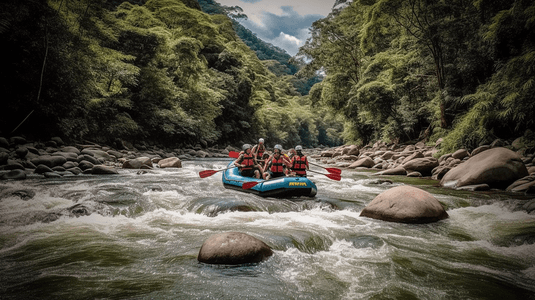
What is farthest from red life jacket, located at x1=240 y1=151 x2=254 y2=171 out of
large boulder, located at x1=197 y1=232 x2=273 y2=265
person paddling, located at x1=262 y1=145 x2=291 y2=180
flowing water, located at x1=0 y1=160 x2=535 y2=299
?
large boulder, located at x1=197 y1=232 x2=273 y2=265

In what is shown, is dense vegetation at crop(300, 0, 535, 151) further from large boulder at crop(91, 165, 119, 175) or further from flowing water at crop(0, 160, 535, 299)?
large boulder at crop(91, 165, 119, 175)

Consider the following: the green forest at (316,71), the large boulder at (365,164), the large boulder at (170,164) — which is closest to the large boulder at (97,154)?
the green forest at (316,71)

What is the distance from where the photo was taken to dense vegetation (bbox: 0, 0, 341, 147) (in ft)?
28.8

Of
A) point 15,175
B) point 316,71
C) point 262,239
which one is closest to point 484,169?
point 262,239

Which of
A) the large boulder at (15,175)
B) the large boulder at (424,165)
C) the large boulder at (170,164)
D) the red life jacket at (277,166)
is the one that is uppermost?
the large boulder at (424,165)

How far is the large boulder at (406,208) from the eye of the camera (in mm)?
4520

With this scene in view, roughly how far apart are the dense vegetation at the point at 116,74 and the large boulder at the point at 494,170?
42.5ft

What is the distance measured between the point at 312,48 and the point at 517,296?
2116cm

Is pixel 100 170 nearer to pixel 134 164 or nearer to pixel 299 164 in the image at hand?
→ pixel 134 164

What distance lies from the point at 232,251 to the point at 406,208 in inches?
127

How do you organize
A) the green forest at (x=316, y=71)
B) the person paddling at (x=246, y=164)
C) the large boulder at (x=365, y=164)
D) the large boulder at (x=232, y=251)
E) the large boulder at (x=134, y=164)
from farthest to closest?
the large boulder at (x=365, y=164), the large boulder at (x=134, y=164), the green forest at (x=316, y=71), the person paddling at (x=246, y=164), the large boulder at (x=232, y=251)

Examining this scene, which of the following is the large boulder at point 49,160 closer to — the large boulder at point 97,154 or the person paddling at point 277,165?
the large boulder at point 97,154

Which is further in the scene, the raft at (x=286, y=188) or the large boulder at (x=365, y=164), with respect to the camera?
the large boulder at (x=365, y=164)

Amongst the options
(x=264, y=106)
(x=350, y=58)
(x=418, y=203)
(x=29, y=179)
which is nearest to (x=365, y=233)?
(x=418, y=203)
